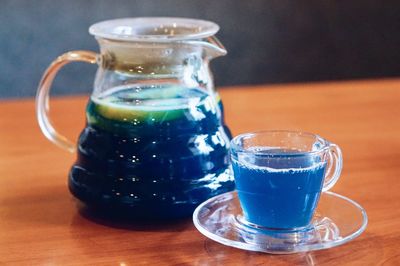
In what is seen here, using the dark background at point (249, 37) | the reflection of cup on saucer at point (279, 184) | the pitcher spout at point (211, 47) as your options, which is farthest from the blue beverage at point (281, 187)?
the dark background at point (249, 37)

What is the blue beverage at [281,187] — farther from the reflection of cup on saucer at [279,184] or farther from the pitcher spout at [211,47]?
the pitcher spout at [211,47]

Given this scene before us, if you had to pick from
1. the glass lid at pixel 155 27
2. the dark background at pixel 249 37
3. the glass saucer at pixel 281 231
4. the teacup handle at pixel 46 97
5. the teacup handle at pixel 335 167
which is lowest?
the dark background at pixel 249 37

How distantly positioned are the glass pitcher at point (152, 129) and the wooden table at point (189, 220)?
30 mm

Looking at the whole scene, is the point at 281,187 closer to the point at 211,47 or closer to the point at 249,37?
the point at 211,47

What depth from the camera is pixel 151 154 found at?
2.28ft

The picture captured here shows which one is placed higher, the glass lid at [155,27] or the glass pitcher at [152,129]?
the glass lid at [155,27]

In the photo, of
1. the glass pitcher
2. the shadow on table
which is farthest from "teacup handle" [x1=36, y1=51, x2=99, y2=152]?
the shadow on table

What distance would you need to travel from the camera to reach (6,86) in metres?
2.00

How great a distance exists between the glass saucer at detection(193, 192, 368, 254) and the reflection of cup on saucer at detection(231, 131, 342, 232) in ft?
0.03

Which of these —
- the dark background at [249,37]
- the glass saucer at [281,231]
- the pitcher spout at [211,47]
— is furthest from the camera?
the dark background at [249,37]

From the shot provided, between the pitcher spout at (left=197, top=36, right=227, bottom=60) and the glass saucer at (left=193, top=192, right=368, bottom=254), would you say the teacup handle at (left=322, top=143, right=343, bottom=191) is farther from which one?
the pitcher spout at (left=197, top=36, right=227, bottom=60)

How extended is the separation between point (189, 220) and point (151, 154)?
75mm

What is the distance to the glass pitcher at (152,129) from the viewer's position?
2.28 feet

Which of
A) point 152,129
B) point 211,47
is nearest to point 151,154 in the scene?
point 152,129
